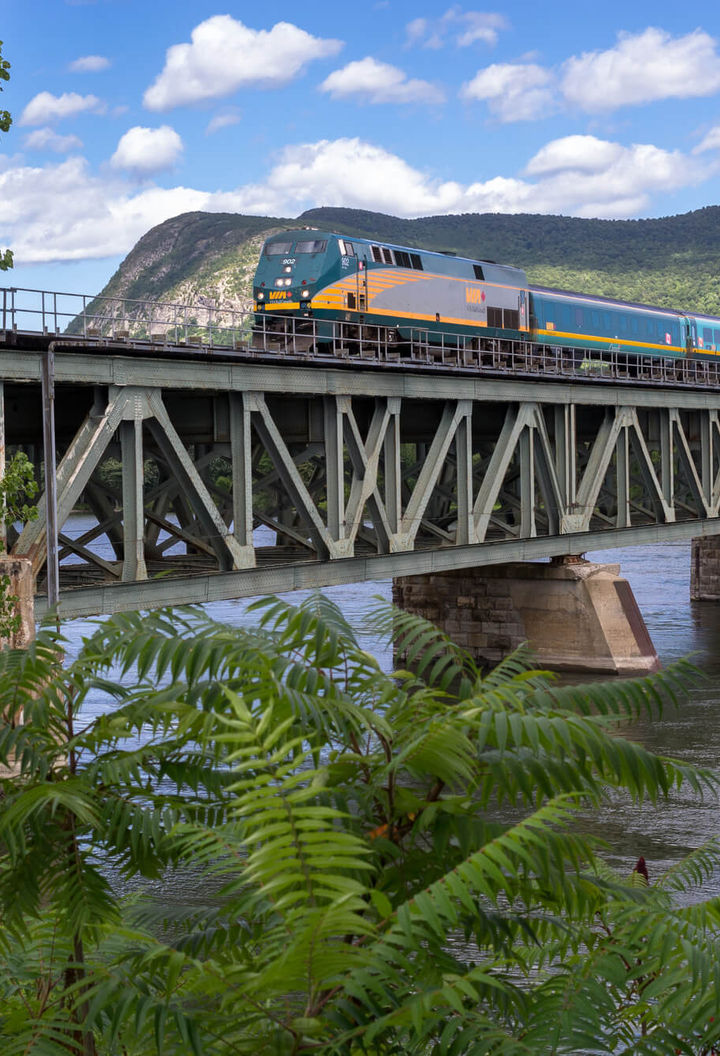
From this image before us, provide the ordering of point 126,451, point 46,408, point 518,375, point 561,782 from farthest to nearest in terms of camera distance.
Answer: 1. point 518,375
2. point 126,451
3. point 46,408
4. point 561,782

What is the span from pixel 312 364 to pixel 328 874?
25.7 meters

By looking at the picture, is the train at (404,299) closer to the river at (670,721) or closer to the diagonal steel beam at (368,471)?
the diagonal steel beam at (368,471)

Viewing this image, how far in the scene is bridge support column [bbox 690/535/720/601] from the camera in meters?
61.0

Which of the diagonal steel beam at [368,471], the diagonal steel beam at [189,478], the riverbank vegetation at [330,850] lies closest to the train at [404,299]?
the diagonal steel beam at [368,471]

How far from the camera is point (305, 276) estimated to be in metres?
38.0

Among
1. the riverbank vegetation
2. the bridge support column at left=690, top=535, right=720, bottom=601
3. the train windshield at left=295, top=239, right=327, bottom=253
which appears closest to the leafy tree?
the riverbank vegetation

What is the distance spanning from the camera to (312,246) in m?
38.4

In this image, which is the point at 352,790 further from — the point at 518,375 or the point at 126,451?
the point at 518,375

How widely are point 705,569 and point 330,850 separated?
60315 mm

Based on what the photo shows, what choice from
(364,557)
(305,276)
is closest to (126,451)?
(364,557)

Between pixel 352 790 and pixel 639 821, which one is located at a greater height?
pixel 352 790

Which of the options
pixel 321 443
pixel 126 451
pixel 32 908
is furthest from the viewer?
pixel 321 443

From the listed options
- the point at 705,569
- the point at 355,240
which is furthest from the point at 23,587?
the point at 705,569

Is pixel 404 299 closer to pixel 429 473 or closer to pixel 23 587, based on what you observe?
pixel 429 473
